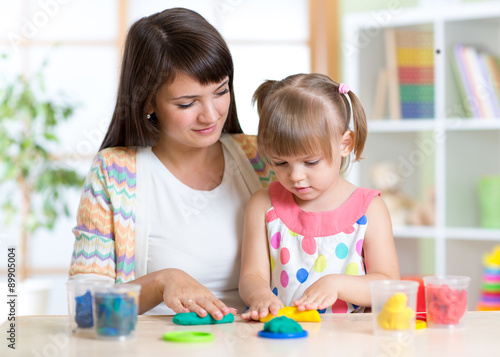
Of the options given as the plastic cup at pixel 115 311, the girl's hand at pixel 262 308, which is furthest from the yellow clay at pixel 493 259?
the plastic cup at pixel 115 311

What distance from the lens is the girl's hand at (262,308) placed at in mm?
1138

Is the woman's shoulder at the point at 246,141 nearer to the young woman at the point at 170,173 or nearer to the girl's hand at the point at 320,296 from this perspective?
the young woman at the point at 170,173

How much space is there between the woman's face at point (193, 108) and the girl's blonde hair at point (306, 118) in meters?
0.11

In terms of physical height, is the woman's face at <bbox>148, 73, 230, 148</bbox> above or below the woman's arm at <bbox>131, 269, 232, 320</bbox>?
above

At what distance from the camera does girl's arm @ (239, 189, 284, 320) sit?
1.31m

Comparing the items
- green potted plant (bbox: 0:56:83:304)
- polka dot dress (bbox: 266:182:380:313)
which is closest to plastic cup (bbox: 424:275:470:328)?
polka dot dress (bbox: 266:182:380:313)

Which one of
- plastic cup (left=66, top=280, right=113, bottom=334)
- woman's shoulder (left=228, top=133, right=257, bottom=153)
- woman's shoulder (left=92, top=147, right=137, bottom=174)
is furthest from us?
woman's shoulder (left=228, top=133, right=257, bottom=153)

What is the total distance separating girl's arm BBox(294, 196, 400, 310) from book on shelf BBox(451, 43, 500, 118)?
1.88 metres

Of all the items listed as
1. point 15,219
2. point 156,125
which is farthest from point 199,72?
point 15,219

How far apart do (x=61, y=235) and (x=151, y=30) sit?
266cm

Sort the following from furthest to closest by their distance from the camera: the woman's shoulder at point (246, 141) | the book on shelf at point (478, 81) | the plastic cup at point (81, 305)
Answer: the book on shelf at point (478, 81) < the woman's shoulder at point (246, 141) < the plastic cup at point (81, 305)

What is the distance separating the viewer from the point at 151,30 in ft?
4.92

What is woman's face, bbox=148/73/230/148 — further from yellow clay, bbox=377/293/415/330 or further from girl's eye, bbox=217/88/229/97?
yellow clay, bbox=377/293/415/330

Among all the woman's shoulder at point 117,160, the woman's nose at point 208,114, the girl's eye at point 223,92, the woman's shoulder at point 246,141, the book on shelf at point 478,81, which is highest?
the book on shelf at point 478,81
